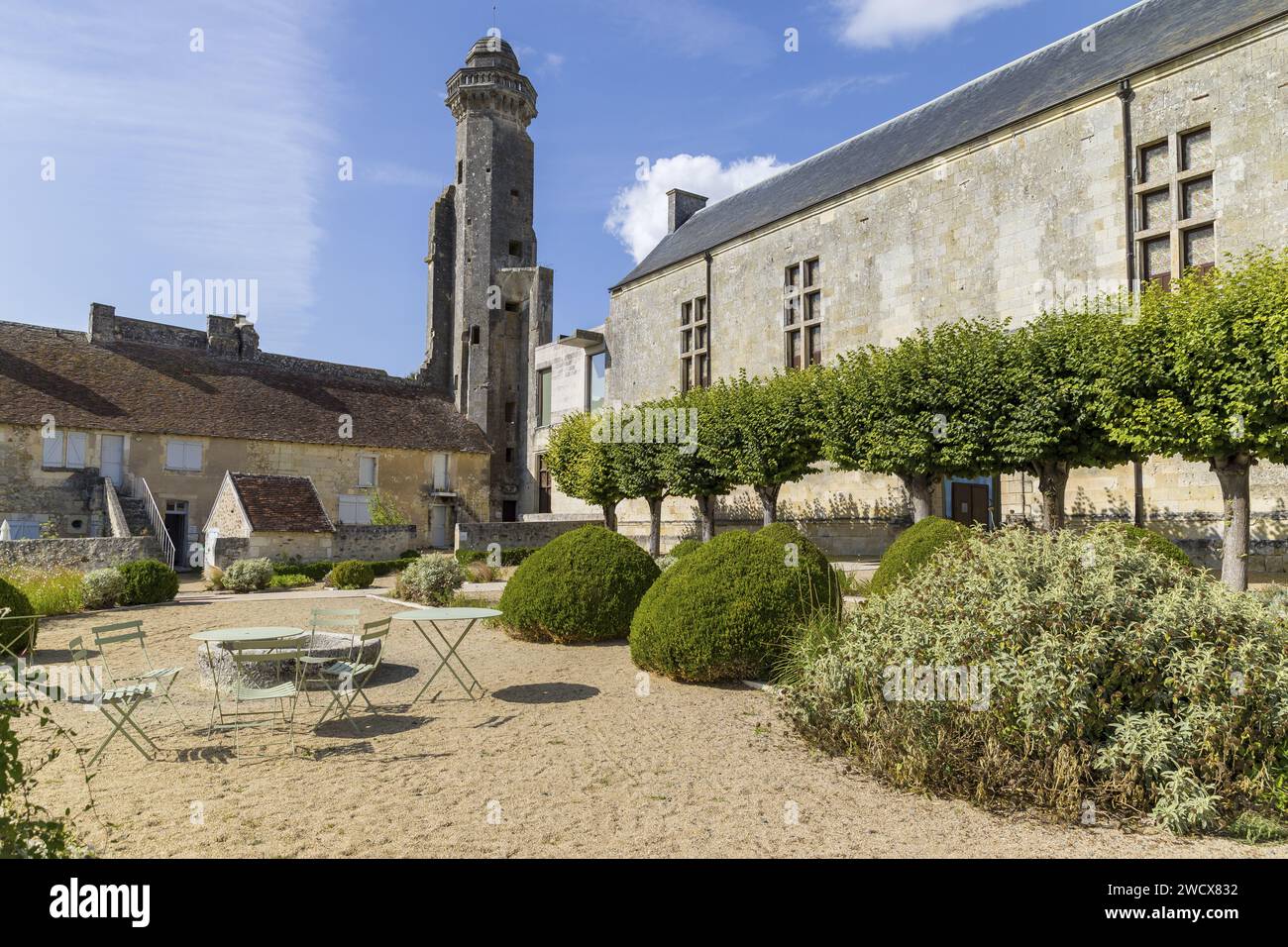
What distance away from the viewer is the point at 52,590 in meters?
12.5

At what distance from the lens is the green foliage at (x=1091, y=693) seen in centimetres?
460

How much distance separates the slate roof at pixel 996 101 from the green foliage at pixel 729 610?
14.5 meters

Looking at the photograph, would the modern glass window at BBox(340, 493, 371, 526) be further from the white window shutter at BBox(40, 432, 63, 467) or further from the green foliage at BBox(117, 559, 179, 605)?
the green foliage at BBox(117, 559, 179, 605)

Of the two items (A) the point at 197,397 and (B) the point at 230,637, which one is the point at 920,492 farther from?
(A) the point at 197,397

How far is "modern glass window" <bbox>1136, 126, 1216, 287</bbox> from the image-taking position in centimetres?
1462

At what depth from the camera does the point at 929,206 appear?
1955 centimetres

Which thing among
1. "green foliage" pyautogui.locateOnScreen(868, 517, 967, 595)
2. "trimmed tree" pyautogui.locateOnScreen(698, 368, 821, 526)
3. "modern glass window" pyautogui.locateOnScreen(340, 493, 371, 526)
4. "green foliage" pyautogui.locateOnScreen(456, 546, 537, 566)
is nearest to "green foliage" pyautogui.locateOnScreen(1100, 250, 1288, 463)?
"green foliage" pyautogui.locateOnScreen(868, 517, 967, 595)

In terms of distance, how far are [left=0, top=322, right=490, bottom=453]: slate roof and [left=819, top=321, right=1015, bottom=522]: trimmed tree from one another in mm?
20085

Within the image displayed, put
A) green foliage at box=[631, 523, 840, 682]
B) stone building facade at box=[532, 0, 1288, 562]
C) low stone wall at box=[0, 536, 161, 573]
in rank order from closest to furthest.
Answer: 1. green foliage at box=[631, 523, 840, 682]
2. stone building facade at box=[532, 0, 1288, 562]
3. low stone wall at box=[0, 536, 161, 573]

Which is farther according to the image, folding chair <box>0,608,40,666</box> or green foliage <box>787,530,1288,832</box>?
folding chair <box>0,608,40,666</box>

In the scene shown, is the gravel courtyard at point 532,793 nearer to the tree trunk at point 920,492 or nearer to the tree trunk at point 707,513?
the tree trunk at point 920,492

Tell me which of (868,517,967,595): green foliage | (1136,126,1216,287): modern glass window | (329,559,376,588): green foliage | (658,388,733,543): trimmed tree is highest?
(1136,126,1216,287): modern glass window

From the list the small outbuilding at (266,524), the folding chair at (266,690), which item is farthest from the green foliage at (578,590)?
the small outbuilding at (266,524)
